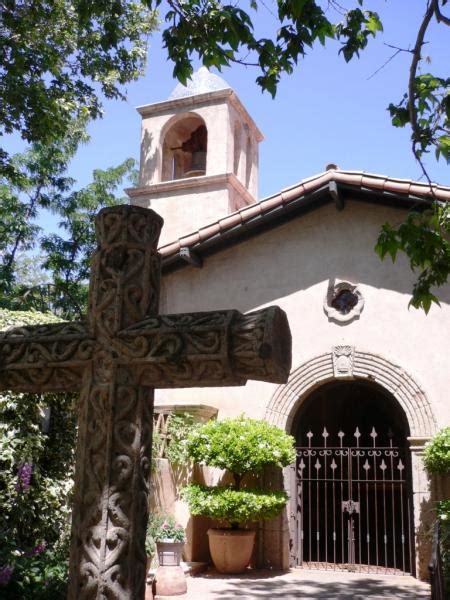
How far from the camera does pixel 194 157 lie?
16.4m

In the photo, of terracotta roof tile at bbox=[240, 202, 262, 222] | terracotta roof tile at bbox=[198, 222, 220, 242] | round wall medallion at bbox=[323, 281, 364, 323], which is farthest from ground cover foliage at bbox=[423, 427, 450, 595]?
terracotta roof tile at bbox=[198, 222, 220, 242]

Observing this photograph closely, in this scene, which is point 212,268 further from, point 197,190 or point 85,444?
point 85,444

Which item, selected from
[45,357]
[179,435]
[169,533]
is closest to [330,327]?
[179,435]

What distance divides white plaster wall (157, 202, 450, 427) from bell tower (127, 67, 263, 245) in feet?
9.78

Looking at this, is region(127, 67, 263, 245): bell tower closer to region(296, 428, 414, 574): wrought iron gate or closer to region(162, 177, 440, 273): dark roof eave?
region(162, 177, 440, 273): dark roof eave

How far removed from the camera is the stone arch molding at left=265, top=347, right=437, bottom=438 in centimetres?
1010

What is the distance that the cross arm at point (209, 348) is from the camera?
98.9 inches

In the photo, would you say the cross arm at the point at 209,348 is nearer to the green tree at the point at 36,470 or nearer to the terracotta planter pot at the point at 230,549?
the green tree at the point at 36,470

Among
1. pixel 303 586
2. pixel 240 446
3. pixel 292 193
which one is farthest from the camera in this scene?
pixel 292 193

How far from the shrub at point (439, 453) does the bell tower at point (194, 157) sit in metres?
7.19

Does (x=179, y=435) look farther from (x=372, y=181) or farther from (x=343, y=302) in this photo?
(x=372, y=181)

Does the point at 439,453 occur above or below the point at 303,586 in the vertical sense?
above

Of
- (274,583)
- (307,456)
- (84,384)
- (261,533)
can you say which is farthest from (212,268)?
(84,384)

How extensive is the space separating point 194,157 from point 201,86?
1920 millimetres
